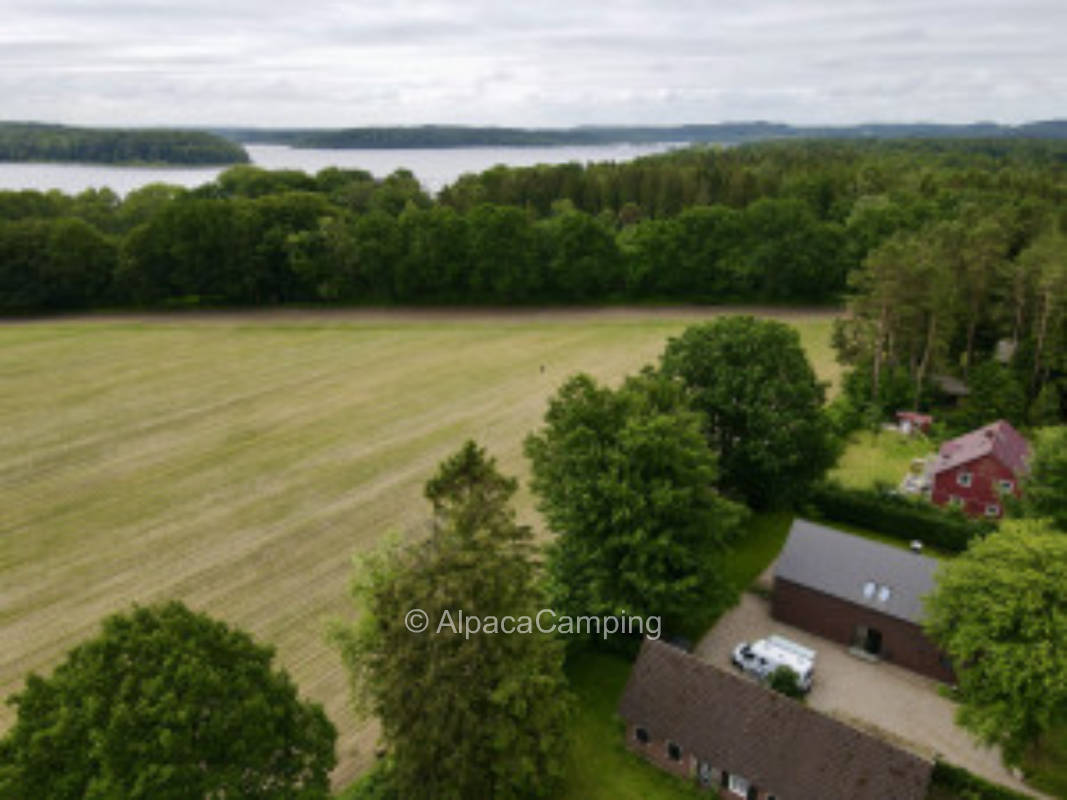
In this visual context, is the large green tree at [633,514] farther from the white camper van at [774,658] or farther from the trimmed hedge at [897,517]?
the trimmed hedge at [897,517]

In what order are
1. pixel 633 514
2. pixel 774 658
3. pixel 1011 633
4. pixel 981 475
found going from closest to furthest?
pixel 1011 633
pixel 633 514
pixel 774 658
pixel 981 475

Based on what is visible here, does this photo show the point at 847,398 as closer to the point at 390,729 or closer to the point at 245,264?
the point at 390,729

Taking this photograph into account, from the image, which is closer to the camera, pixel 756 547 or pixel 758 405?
pixel 758 405

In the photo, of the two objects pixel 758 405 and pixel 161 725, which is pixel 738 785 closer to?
pixel 161 725

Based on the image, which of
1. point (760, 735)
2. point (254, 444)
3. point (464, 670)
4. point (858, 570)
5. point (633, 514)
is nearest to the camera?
point (464, 670)

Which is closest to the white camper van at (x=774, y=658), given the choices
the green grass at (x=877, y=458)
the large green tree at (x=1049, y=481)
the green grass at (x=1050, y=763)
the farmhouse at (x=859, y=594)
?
the farmhouse at (x=859, y=594)

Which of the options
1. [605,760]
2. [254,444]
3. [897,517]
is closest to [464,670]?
[605,760]
